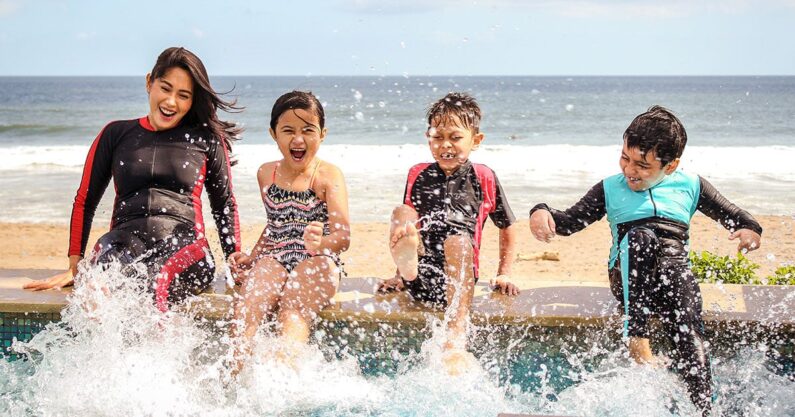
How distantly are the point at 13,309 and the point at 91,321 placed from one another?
519 millimetres

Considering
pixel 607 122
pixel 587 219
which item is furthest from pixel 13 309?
pixel 607 122

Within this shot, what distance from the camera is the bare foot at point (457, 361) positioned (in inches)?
144

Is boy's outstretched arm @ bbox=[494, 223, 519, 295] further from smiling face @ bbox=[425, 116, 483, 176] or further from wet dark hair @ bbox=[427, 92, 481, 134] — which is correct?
wet dark hair @ bbox=[427, 92, 481, 134]

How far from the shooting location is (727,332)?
12.7 feet

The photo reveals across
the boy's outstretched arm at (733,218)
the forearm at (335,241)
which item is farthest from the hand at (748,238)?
the forearm at (335,241)

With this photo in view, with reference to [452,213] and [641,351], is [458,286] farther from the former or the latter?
[641,351]

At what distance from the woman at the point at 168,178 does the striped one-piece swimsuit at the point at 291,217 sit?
28cm

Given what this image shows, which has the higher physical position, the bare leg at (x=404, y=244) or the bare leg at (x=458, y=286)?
the bare leg at (x=404, y=244)

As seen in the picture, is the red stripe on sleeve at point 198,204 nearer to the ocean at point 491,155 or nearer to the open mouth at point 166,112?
the open mouth at point 166,112

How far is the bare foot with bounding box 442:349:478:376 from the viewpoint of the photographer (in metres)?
3.66

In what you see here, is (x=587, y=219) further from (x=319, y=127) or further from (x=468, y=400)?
(x=319, y=127)

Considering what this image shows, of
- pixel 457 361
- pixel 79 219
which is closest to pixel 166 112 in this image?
pixel 79 219

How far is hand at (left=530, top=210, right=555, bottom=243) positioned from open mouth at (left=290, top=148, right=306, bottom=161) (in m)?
1.22

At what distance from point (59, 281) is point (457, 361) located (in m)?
2.23
